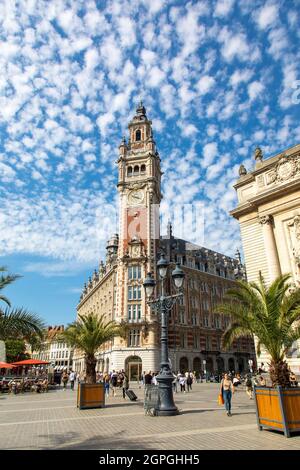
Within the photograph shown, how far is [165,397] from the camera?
13.7 m

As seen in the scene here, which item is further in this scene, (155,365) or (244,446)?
(155,365)

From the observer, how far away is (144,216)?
51000 mm

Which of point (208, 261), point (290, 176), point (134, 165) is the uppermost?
point (134, 165)

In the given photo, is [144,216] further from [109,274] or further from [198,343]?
[198,343]

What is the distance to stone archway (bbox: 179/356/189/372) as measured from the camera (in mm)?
48991

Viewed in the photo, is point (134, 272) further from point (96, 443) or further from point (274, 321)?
point (96, 443)

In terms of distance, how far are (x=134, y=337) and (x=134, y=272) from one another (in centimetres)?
904

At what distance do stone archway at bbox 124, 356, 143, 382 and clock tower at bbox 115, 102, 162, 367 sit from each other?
6.99ft

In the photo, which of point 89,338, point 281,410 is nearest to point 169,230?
point 89,338

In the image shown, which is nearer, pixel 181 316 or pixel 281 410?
pixel 281 410

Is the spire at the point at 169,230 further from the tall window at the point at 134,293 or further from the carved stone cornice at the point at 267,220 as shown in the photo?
the carved stone cornice at the point at 267,220

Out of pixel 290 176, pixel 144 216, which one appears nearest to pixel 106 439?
pixel 290 176

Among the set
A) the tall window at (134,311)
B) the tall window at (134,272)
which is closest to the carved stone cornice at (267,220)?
the tall window at (134,272)
